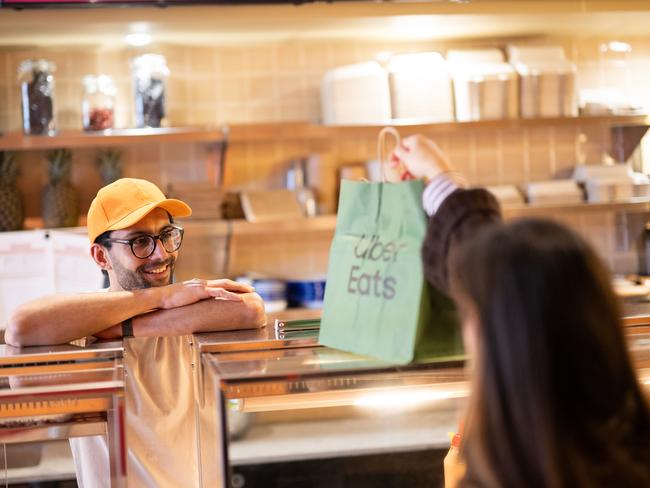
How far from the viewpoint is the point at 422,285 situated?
49.7 inches

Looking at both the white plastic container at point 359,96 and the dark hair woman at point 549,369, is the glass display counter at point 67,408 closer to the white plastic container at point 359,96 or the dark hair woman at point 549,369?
the dark hair woman at point 549,369

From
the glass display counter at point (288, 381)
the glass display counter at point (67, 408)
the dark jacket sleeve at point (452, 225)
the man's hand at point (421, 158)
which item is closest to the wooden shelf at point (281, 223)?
the glass display counter at point (288, 381)

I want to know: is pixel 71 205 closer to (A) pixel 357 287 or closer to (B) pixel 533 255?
(A) pixel 357 287

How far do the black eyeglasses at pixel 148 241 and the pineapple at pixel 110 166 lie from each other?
5.75 feet

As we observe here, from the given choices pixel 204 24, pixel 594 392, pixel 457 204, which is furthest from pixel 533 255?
pixel 204 24

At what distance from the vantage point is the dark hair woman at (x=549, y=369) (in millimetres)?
927

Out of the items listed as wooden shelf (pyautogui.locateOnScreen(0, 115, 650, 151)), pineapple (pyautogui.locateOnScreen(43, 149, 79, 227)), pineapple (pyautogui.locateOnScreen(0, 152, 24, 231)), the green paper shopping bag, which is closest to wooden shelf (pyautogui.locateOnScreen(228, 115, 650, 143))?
wooden shelf (pyautogui.locateOnScreen(0, 115, 650, 151))

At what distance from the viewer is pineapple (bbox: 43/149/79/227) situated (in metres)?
3.80

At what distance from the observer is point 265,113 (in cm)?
421

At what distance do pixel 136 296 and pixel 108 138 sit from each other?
6.26 ft

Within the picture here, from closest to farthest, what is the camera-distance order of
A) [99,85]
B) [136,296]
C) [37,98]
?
[136,296]
[37,98]
[99,85]

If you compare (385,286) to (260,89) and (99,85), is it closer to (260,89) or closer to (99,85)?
(99,85)

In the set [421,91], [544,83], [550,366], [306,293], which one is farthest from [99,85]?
[550,366]

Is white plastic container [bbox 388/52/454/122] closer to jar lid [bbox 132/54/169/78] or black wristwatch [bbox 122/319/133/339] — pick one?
jar lid [bbox 132/54/169/78]
